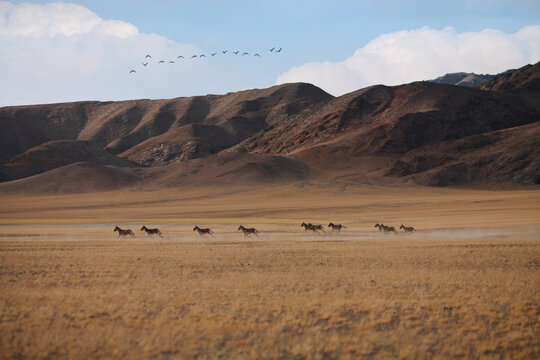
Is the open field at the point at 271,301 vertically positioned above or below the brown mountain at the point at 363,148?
below

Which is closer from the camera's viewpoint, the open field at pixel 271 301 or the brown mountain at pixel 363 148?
the open field at pixel 271 301

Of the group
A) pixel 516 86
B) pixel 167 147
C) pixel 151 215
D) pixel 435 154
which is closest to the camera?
pixel 151 215

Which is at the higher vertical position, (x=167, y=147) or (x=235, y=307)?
(x=167, y=147)

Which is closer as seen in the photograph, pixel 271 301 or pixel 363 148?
pixel 271 301

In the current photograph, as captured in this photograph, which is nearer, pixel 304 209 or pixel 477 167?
pixel 304 209

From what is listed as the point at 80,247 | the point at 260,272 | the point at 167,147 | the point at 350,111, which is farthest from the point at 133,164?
the point at 260,272

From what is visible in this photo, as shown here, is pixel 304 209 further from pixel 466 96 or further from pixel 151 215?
pixel 466 96

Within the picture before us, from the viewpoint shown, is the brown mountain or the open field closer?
the open field

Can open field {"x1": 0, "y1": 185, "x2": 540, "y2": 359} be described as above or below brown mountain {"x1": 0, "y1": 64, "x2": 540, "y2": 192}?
below

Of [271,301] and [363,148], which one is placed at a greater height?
[363,148]

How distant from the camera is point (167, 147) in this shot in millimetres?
178375

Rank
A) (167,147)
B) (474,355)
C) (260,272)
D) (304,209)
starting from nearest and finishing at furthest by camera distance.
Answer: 1. (474,355)
2. (260,272)
3. (304,209)
4. (167,147)

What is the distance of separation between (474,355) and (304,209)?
63.0 meters

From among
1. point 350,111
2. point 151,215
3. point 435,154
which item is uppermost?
point 350,111
